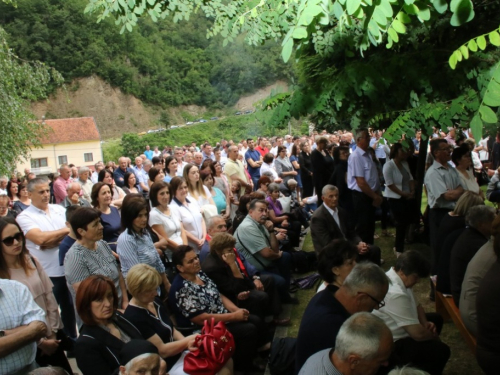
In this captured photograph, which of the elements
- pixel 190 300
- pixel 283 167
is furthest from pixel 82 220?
pixel 283 167

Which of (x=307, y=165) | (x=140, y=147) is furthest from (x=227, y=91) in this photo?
(x=307, y=165)

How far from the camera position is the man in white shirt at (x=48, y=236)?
4.86 m

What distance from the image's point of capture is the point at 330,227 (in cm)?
Result: 613

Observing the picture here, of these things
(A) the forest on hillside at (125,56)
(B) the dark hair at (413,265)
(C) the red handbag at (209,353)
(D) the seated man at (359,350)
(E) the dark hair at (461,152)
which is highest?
(A) the forest on hillside at (125,56)

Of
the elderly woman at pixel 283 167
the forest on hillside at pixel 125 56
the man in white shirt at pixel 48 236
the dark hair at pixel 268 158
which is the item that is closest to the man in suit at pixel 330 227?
the man in white shirt at pixel 48 236

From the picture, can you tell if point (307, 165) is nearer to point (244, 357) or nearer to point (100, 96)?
point (244, 357)

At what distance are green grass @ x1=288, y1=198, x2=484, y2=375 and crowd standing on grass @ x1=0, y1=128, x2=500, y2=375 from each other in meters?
0.19

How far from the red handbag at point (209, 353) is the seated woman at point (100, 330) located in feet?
1.45

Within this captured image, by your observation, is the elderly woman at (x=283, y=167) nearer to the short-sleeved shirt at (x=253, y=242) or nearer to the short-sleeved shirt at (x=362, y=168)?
the short-sleeved shirt at (x=362, y=168)

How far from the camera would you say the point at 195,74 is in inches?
3145

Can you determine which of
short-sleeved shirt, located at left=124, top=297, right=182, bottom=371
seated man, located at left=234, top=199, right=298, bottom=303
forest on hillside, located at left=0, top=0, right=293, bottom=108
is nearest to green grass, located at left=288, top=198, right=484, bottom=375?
seated man, located at left=234, top=199, right=298, bottom=303

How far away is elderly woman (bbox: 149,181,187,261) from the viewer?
18.3ft

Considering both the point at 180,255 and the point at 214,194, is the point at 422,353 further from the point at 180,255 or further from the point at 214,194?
the point at 214,194

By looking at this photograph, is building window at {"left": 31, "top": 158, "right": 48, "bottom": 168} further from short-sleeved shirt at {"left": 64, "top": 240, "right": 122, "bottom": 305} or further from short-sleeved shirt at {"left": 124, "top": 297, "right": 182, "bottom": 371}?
short-sleeved shirt at {"left": 124, "top": 297, "right": 182, "bottom": 371}
